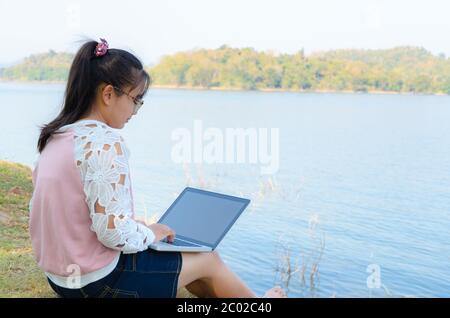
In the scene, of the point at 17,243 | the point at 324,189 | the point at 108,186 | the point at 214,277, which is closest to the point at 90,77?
the point at 108,186

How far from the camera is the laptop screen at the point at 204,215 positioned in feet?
7.13

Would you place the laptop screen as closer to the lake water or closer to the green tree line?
the lake water

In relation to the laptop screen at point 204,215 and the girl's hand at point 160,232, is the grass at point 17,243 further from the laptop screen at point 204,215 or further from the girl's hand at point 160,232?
the girl's hand at point 160,232

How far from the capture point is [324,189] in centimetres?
643

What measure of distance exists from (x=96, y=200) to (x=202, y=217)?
0.48 meters

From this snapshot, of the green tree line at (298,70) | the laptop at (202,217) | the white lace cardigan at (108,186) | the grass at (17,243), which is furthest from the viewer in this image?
the green tree line at (298,70)

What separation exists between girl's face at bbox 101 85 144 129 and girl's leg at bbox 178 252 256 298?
1.42 ft

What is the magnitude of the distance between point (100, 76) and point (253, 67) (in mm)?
13647

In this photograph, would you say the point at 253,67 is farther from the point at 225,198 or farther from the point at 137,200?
the point at 225,198

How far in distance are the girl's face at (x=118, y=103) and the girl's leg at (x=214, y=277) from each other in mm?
434

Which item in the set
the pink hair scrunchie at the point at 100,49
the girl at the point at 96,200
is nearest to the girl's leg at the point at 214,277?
the girl at the point at 96,200

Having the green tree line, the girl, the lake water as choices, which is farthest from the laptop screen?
the green tree line

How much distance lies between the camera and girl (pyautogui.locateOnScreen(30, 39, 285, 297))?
186cm

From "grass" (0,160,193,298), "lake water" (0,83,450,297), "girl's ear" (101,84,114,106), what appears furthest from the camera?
"lake water" (0,83,450,297)
